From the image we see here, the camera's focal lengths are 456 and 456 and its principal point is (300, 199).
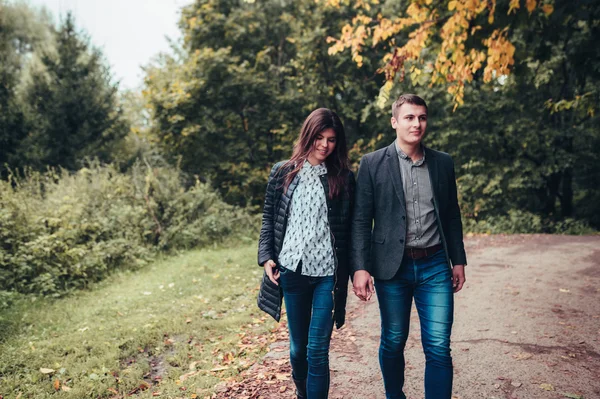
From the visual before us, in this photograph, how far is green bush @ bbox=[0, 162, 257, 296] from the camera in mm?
8359

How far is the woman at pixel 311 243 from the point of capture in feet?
10.5

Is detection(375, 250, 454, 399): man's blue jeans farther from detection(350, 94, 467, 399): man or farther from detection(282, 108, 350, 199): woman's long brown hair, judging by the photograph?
detection(282, 108, 350, 199): woman's long brown hair

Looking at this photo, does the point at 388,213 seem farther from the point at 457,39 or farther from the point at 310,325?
the point at 457,39

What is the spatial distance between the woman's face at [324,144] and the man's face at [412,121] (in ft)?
1.53

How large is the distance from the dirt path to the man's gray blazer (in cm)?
145

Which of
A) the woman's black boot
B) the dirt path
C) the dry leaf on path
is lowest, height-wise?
the dirt path

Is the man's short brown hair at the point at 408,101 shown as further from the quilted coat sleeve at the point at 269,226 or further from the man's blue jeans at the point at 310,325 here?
the man's blue jeans at the point at 310,325

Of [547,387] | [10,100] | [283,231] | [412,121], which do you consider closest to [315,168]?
[283,231]

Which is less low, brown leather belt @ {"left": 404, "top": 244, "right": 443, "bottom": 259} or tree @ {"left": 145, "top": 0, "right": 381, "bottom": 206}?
tree @ {"left": 145, "top": 0, "right": 381, "bottom": 206}

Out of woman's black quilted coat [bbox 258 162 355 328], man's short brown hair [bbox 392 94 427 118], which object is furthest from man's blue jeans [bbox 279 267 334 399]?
man's short brown hair [bbox 392 94 427 118]

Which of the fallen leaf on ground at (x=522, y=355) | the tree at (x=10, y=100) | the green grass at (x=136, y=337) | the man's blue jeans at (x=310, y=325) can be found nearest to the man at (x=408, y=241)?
the man's blue jeans at (x=310, y=325)

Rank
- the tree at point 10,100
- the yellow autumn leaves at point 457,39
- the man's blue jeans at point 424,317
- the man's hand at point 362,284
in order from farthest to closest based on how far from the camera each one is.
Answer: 1. the tree at point 10,100
2. the yellow autumn leaves at point 457,39
3. the man's hand at point 362,284
4. the man's blue jeans at point 424,317

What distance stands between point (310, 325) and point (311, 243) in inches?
22.6

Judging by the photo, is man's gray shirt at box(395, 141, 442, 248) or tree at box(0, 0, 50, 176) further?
tree at box(0, 0, 50, 176)
